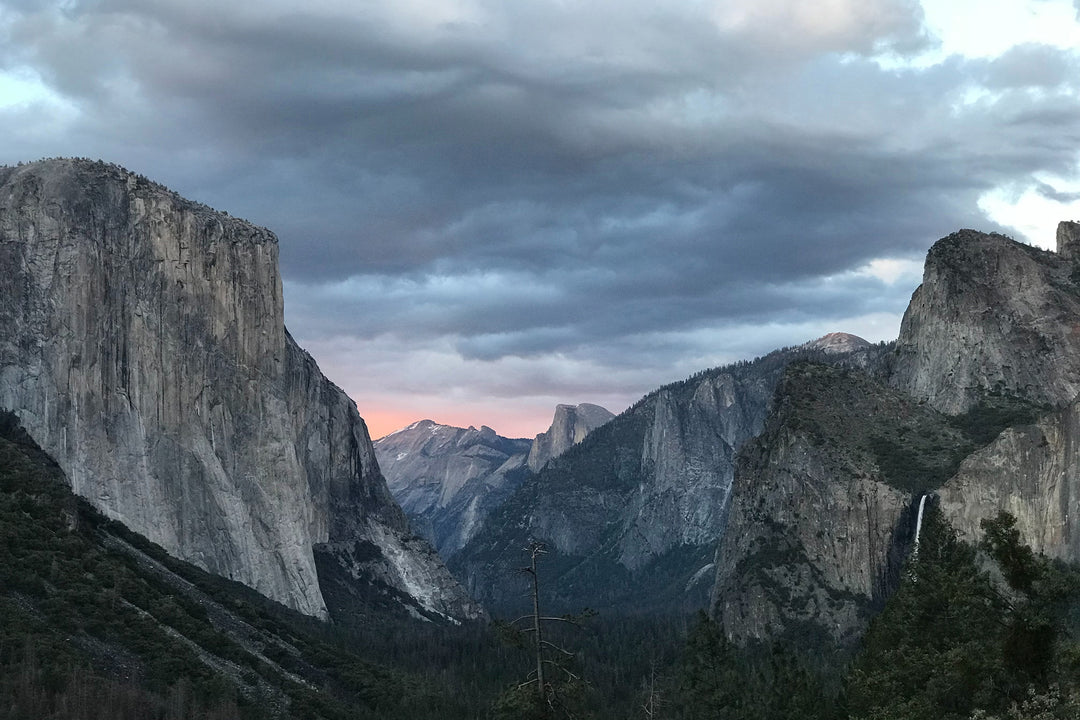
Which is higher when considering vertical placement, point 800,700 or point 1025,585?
point 1025,585

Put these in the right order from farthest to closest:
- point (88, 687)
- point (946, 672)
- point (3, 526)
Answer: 1. point (3, 526)
2. point (88, 687)
3. point (946, 672)

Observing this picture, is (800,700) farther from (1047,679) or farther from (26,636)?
(26,636)

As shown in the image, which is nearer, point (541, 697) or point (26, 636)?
point (541, 697)

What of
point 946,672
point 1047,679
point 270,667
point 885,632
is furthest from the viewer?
point 270,667

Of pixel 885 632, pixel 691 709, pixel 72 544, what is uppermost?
pixel 72 544

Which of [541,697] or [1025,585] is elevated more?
[1025,585]

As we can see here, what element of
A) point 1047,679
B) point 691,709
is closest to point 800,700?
point 691,709

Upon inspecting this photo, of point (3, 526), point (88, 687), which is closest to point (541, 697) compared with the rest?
point (88, 687)

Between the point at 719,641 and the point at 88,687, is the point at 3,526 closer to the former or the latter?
the point at 88,687

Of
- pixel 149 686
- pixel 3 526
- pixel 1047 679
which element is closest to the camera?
pixel 1047 679
